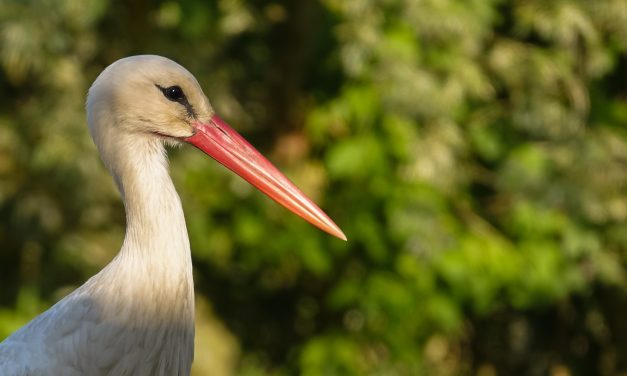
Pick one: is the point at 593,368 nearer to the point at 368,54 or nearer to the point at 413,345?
the point at 413,345

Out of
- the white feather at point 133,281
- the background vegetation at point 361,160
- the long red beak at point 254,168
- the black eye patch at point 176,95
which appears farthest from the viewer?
the background vegetation at point 361,160

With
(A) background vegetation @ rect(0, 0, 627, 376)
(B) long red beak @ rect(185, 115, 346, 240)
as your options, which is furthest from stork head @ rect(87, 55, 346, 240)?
(A) background vegetation @ rect(0, 0, 627, 376)

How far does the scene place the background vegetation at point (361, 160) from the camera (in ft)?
19.1

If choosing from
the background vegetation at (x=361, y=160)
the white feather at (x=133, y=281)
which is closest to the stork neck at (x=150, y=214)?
the white feather at (x=133, y=281)

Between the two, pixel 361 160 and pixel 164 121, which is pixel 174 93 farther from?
pixel 361 160

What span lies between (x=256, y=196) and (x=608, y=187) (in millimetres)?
1854

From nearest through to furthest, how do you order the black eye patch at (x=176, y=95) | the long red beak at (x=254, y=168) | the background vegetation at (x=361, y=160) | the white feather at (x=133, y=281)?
the white feather at (x=133, y=281) → the black eye patch at (x=176, y=95) → the long red beak at (x=254, y=168) → the background vegetation at (x=361, y=160)

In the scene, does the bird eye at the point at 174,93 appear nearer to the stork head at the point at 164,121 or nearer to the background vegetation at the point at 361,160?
the stork head at the point at 164,121

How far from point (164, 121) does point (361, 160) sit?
3118mm

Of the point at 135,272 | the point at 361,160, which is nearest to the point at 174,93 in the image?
the point at 135,272

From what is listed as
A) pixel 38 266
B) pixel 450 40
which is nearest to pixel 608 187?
pixel 450 40

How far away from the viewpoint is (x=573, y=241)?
6098 mm

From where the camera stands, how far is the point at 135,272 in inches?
106

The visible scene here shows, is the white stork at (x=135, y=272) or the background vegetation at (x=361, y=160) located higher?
the white stork at (x=135, y=272)
